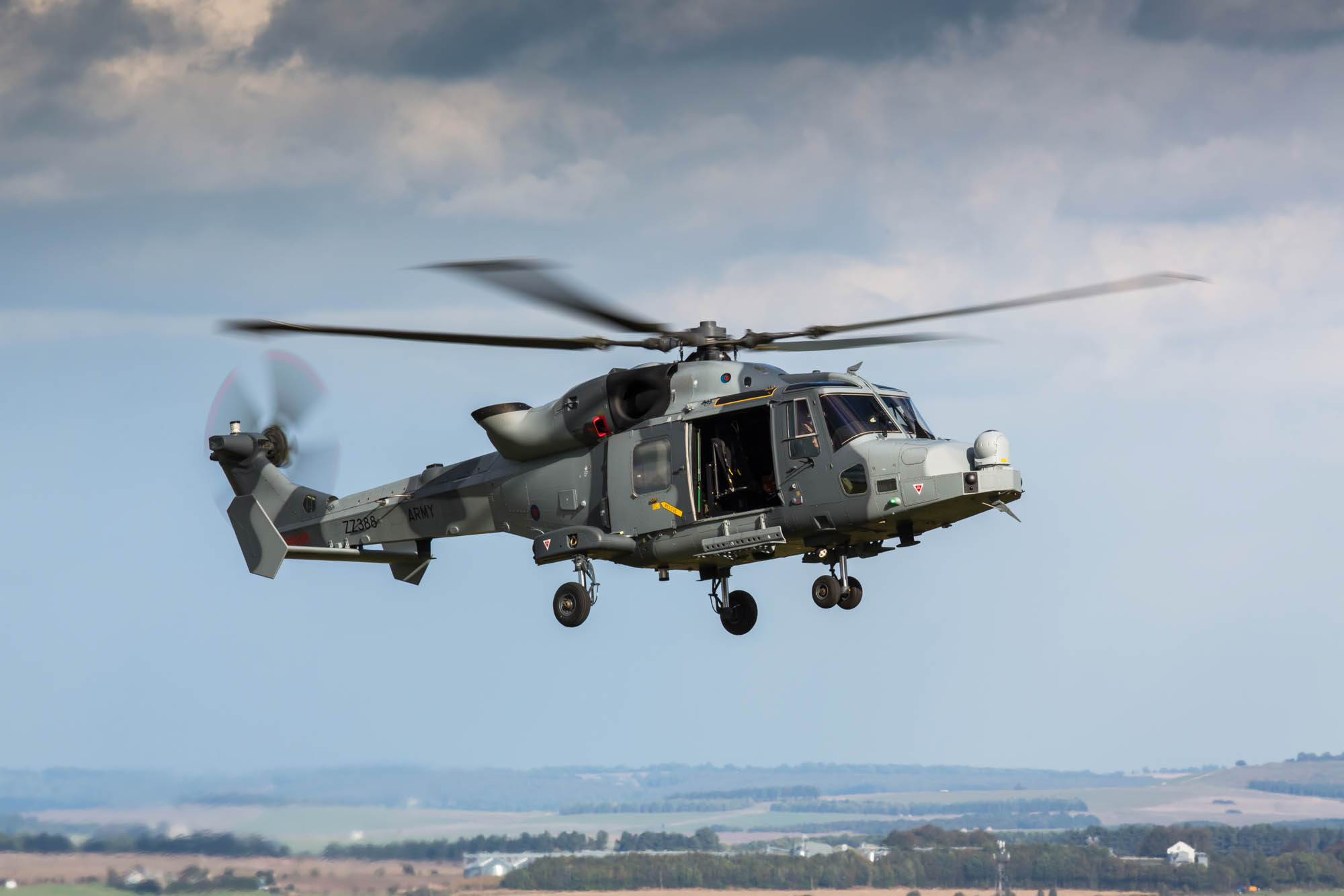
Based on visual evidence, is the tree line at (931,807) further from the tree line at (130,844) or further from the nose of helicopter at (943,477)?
the nose of helicopter at (943,477)

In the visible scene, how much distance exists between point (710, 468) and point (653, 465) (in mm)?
809

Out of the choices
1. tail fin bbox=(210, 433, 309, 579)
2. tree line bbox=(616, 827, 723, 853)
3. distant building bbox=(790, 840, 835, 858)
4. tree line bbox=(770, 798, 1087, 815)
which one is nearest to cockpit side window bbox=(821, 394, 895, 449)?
tail fin bbox=(210, 433, 309, 579)

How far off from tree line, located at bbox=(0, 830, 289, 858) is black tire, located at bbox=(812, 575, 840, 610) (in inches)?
740

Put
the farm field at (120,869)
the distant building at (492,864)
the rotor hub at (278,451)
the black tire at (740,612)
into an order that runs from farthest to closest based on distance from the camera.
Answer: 1. the distant building at (492,864)
2. the farm field at (120,869)
3. the rotor hub at (278,451)
4. the black tire at (740,612)

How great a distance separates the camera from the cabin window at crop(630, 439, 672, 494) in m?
20.2

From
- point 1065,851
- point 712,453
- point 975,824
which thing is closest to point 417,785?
point 712,453

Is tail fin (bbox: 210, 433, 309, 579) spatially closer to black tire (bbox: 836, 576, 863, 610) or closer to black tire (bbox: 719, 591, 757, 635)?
black tire (bbox: 719, 591, 757, 635)

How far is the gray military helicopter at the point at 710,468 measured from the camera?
61.1 feet

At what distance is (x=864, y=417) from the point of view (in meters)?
19.4

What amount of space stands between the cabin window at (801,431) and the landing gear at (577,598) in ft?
11.1

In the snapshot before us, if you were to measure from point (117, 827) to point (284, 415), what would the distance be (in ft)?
40.4

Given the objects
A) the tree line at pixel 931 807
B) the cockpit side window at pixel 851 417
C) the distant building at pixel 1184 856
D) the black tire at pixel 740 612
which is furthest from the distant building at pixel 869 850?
the cockpit side window at pixel 851 417

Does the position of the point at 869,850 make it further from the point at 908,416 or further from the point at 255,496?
the point at 908,416

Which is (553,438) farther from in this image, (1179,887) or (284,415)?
(1179,887)
